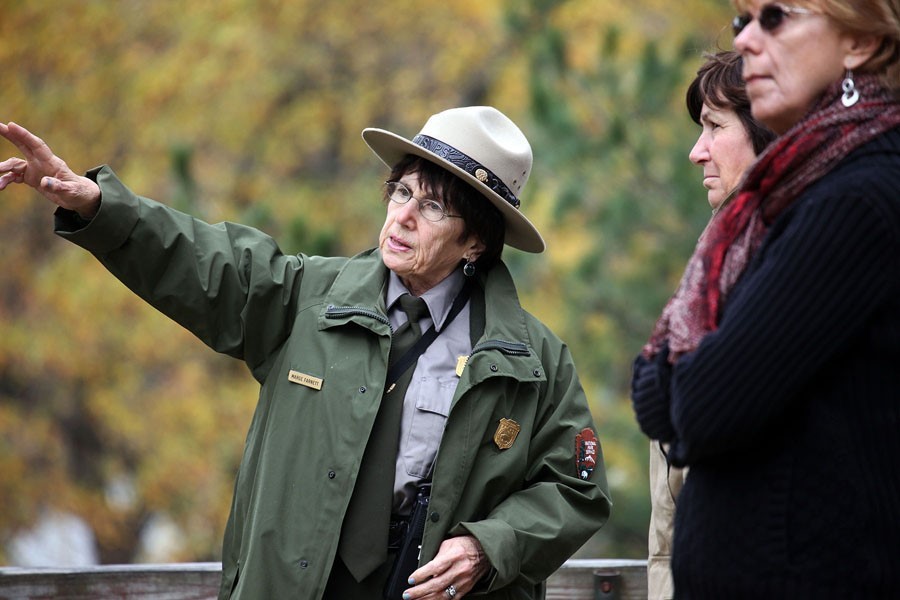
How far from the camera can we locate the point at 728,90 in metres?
2.77

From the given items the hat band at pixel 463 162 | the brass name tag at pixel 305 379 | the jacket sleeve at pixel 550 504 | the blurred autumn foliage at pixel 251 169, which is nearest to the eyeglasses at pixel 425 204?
the hat band at pixel 463 162

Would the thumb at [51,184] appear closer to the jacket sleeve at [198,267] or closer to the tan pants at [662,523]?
the jacket sleeve at [198,267]

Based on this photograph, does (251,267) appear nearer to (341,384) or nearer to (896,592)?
(341,384)

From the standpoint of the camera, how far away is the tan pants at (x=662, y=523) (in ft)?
8.68

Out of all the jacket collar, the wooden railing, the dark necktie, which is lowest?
the wooden railing

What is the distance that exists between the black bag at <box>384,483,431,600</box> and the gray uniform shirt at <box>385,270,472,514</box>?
0.05 m

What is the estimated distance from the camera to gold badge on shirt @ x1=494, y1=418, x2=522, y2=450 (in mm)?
2846

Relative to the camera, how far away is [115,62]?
1084 centimetres

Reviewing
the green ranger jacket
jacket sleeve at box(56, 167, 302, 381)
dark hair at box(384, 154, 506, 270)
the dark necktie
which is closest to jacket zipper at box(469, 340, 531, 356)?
the green ranger jacket

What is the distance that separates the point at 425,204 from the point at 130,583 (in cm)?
122

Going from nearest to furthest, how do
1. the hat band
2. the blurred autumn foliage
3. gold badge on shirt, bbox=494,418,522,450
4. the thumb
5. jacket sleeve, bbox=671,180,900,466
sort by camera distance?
jacket sleeve, bbox=671,180,900,466 → the thumb → gold badge on shirt, bbox=494,418,522,450 → the hat band → the blurred autumn foliage

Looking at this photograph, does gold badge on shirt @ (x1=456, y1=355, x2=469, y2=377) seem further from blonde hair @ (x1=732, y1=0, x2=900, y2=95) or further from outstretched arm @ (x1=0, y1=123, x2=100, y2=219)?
blonde hair @ (x1=732, y1=0, x2=900, y2=95)

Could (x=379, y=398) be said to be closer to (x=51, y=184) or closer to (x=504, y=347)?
(x=504, y=347)

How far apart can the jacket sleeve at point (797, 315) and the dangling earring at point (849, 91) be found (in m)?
0.17
